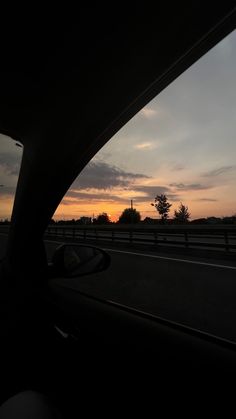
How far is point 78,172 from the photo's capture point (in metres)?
2.57

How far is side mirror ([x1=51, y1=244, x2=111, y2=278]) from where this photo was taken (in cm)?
238

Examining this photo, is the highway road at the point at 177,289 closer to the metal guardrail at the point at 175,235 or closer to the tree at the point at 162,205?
the metal guardrail at the point at 175,235

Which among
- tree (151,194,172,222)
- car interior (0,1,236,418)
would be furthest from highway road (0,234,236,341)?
tree (151,194,172,222)

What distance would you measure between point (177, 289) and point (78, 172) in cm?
664

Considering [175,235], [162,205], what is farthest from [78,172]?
[162,205]

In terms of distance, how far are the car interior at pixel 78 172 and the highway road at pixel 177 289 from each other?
2.50 metres

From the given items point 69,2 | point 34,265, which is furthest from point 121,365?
point 69,2

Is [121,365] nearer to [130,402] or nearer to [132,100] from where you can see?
[130,402]

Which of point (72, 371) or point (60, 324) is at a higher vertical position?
point (60, 324)

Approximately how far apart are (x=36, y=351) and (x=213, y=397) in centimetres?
111

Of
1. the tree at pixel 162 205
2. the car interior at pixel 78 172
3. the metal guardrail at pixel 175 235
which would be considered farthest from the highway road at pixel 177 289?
the tree at pixel 162 205

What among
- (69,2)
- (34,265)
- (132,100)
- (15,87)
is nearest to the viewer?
(69,2)

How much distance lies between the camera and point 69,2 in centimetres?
A: 171

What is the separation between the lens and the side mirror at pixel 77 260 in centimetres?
238
